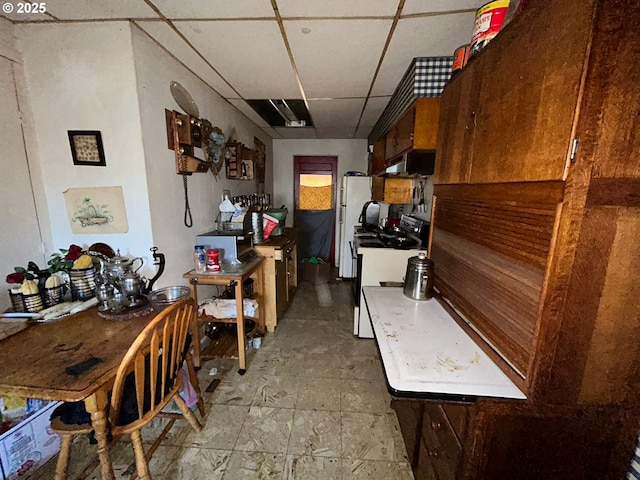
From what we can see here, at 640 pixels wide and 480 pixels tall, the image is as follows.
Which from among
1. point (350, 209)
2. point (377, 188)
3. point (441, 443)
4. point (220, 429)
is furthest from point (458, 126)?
point (350, 209)

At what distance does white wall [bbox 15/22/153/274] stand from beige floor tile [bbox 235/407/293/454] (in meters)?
1.34

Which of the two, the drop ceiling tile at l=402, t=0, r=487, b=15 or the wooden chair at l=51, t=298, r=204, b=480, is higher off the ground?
the drop ceiling tile at l=402, t=0, r=487, b=15

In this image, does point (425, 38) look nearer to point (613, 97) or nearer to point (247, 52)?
point (247, 52)

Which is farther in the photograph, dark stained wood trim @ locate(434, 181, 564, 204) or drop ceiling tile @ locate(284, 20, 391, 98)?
drop ceiling tile @ locate(284, 20, 391, 98)

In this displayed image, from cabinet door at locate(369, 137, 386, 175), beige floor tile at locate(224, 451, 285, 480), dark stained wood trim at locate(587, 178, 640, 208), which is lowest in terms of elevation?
beige floor tile at locate(224, 451, 285, 480)

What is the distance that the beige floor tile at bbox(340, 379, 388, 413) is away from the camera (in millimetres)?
1756

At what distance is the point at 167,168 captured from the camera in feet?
6.32

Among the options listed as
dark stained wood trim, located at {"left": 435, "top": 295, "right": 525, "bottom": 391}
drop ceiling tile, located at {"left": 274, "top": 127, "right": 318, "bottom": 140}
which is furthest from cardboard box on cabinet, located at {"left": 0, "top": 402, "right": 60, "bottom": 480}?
drop ceiling tile, located at {"left": 274, "top": 127, "right": 318, "bottom": 140}

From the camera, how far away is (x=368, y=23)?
1.50 meters

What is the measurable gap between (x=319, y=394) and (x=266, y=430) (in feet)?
1.41

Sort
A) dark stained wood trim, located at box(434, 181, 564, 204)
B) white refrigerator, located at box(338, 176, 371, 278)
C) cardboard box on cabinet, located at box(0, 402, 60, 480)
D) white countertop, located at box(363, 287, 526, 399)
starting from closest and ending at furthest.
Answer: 1. dark stained wood trim, located at box(434, 181, 564, 204)
2. white countertop, located at box(363, 287, 526, 399)
3. cardboard box on cabinet, located at box(0, 402, 60, 480)
4. white refrigerator, located at box(338, 176, 371, 278)

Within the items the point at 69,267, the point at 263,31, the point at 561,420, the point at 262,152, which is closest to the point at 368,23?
the point at 263,31

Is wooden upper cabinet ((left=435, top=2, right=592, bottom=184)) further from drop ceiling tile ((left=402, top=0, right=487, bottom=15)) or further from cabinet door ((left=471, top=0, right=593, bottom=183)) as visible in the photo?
drop ceiling tile ((left=402, top=0, right=487, bottom=15))

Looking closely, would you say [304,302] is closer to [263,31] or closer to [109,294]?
[109,294]
